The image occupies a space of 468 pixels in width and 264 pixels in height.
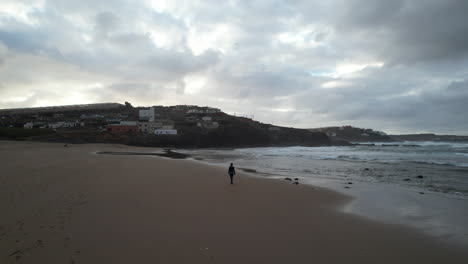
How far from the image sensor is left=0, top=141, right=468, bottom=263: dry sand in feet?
13.6

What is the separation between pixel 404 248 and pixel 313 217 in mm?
2232

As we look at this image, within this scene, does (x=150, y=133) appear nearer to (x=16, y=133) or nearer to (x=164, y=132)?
(x=164, y=132)

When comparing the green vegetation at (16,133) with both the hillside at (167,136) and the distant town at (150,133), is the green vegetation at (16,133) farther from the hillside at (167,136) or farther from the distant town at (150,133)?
the hillside at (167,136)

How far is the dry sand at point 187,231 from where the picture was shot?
4.14 m

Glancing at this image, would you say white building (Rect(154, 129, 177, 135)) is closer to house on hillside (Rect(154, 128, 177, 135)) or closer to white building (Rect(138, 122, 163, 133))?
house on hillside (Rect(154, 128, 177, 135))

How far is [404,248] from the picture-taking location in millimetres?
4930

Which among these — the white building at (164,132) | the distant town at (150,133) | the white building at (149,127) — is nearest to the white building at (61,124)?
the distant town at (150,133)

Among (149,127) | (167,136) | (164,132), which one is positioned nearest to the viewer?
(167,136)

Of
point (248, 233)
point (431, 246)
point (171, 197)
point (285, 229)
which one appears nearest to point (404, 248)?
point (431, 246)

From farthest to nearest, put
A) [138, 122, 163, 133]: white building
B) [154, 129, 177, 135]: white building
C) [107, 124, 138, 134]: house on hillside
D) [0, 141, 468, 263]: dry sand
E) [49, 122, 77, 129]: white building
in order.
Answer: [138, 122, 163, 133]: white building, [49, 122, 77, 129]: white building, [154, 129, 177, 135]: white building, [107, 124, 138, 134]: house on hillside, [0, 141, 468, 263]: dry sand

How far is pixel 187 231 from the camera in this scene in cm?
520

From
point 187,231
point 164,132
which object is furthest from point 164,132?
point 187,231

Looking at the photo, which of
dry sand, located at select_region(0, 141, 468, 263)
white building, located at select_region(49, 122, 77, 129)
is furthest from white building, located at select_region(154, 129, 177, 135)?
dry sand, located at select_region(0, 141, 468, 263)

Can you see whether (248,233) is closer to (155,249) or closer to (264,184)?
(155,249)
